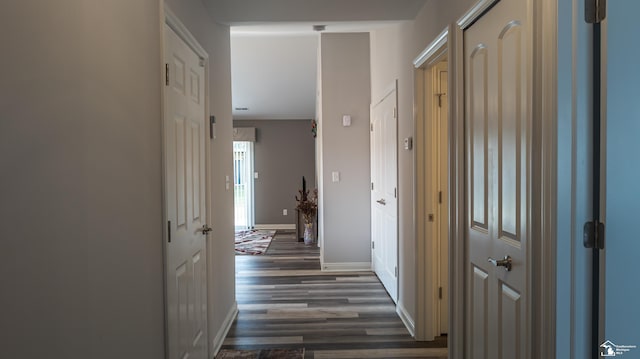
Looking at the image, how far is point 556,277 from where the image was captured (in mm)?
1361

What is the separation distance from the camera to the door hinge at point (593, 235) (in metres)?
1.31

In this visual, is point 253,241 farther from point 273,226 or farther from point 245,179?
point 245,179

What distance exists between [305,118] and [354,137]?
428cm

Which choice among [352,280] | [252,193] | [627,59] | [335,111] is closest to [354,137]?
[335,111]

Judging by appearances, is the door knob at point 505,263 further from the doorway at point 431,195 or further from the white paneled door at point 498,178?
the doorway at point 431,195

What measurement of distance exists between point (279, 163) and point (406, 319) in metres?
6.32

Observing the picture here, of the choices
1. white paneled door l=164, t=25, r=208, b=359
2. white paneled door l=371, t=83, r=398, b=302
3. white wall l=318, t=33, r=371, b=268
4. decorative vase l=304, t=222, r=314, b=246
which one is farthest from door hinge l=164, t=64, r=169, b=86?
decorative vase l=304, t=222, r=314, b=246

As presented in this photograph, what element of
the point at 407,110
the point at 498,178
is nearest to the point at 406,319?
the point at 407,110

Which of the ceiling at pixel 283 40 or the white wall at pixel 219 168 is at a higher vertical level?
the ceiling at pixel 283 40

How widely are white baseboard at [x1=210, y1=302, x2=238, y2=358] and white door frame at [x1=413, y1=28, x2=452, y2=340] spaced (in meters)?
1.43

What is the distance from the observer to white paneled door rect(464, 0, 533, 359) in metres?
1.55

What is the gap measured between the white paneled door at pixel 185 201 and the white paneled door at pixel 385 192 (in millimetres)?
1778

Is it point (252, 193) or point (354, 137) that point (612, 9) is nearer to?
point (354, 137)

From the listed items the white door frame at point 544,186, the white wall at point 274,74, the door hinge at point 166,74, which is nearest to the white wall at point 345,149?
the white wall at point 274,74
